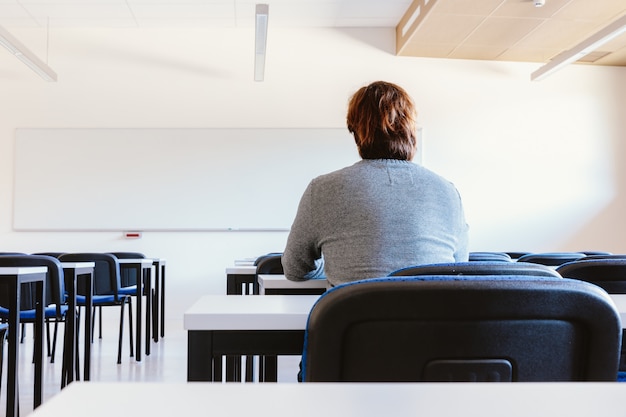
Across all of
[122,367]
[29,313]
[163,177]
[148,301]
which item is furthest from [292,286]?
[163,177]

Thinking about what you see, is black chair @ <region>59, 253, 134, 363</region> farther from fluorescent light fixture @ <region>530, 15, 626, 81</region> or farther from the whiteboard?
fluorescent light fixture @ <region>530, 15, 626, 81</region>

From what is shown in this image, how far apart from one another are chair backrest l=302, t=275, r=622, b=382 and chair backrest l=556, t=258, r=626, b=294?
964mm

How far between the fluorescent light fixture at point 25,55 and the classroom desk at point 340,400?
5.71 m

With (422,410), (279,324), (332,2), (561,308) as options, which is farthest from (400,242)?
(332,2)

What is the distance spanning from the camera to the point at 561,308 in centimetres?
79

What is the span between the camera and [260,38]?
5.72 metres

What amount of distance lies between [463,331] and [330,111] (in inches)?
244

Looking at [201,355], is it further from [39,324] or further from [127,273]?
[127,273]

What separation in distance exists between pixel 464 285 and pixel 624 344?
23.2 inches

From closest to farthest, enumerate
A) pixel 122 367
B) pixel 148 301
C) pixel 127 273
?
pixel 122 367
pixel 148 301
pixel 127 273

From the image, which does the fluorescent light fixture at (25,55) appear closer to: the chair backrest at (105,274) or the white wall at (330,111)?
the white wall at (330,111)

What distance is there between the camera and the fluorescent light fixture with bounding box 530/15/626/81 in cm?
530

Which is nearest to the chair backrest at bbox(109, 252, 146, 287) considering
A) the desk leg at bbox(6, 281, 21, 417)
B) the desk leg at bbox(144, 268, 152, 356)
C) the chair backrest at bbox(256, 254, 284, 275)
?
the desk leg at bbox(144, 268, 152, 356)

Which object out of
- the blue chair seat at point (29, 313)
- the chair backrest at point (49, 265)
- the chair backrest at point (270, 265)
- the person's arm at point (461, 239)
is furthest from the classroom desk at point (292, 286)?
the blue chair seat at point (29, 313)
